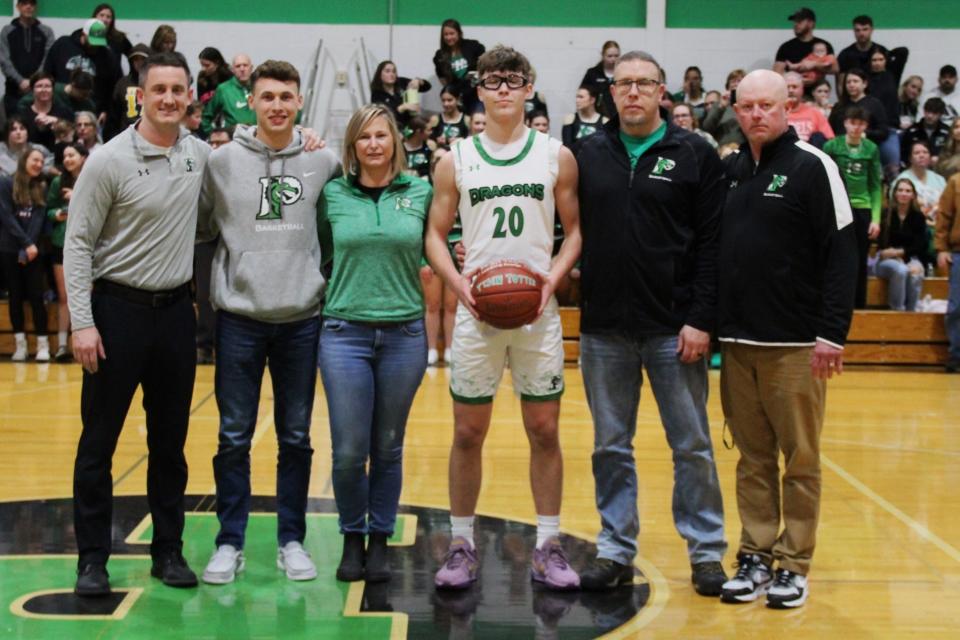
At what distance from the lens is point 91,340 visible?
14.5 ft

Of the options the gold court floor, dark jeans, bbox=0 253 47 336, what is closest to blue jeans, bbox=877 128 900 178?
the gold court floor

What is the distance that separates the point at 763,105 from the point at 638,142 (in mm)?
468

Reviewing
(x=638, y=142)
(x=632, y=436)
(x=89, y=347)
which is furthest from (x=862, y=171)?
(x=89, y=347)

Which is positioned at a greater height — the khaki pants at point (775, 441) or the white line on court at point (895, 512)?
the khaki pants at point (775, 441)

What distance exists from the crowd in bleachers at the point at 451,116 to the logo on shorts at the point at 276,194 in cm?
636

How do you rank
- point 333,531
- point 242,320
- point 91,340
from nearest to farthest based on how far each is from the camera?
1. point 91,340
2. point 242,320
3. point 333,531

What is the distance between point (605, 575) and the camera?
4.73m

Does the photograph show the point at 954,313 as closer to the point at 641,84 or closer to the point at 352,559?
the point at 641,84

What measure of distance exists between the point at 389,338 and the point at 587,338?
0.75 m

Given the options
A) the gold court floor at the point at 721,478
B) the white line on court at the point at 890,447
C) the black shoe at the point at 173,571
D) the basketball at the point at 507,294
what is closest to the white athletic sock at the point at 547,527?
the gold court floor at the point at 721,478

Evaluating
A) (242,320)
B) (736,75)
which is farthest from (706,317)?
(736,75)

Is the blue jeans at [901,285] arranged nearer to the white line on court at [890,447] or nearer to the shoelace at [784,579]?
the white line on court at [890,447]

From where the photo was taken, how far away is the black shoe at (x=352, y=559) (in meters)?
4.83

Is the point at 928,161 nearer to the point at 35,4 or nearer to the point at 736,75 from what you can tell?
the point at 736,75
